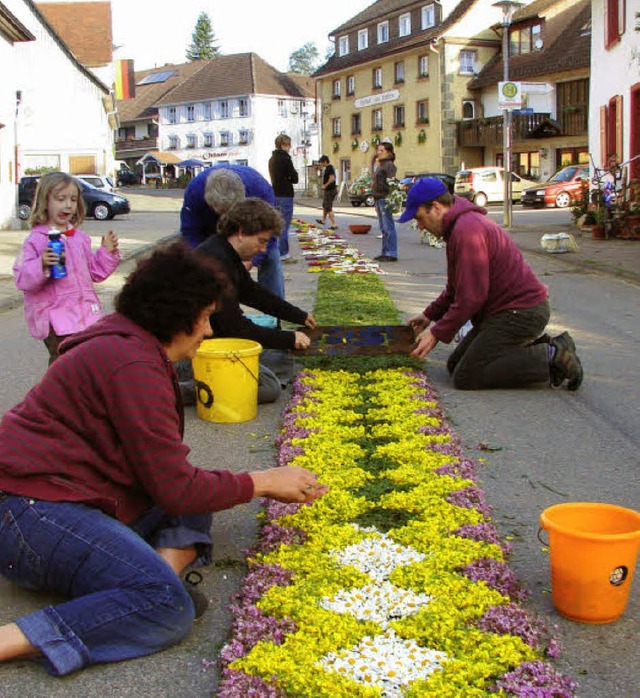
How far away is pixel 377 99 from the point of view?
57.3 m

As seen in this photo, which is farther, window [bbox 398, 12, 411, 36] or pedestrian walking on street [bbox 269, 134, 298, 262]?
window [bbox 398, 12, 411, 36]

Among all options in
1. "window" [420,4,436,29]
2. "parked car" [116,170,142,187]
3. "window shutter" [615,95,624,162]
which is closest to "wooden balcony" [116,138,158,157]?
"parked car" [116,170,142,187]

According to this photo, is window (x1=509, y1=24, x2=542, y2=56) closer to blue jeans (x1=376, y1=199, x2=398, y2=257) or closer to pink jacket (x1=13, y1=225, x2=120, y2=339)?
blue jeans (x1=376, y1=199, x2=398, y2=257)

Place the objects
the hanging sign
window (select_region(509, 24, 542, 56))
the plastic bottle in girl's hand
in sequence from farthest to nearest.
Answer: window (select_region(509, 24, 542, 56))
the hanging sign
the plastic bottle in girl's hand

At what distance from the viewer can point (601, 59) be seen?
25.4 meters

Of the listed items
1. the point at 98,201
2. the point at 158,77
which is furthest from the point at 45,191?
the point at 158,77

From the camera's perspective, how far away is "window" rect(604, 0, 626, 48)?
22719mm

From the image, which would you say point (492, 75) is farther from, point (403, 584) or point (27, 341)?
point (403, 584)

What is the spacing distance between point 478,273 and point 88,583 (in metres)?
4.07

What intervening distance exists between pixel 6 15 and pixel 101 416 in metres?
25.9

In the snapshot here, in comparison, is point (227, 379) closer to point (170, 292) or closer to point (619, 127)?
point (170, 292)

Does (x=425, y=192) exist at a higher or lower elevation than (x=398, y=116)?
lower

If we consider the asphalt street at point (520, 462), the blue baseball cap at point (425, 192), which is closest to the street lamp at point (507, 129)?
the asphalt street at point (520, 462)

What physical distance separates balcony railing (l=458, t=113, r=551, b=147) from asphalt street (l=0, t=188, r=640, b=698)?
36.6 metres
